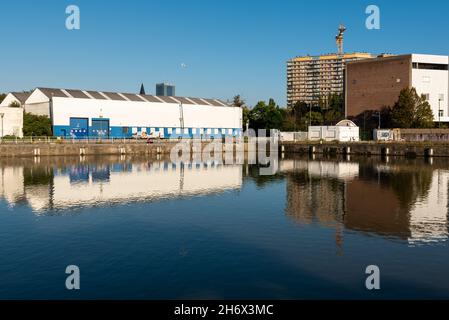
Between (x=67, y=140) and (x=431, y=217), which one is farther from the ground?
(x=67, y=140)

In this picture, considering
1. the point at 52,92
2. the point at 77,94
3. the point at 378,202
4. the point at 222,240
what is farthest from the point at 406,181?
the point at 52,92

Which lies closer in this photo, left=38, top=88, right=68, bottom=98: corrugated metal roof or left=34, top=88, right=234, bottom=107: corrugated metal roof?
left=38, top=88, right=68, bottom=98: corrugated metal roof

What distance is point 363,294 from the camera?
1583 cm

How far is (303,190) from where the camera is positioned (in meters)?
43.2

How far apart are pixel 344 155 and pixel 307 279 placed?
274ft

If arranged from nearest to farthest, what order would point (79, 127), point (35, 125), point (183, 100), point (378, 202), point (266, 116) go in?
1. point (378, 202)
2. point (35, 125)
3. point (79, 127)
4. point (183, 100)
5. point (266, 116)

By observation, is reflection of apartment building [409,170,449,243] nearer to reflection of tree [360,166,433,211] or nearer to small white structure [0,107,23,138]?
reflection of tree [360,166,433,211]

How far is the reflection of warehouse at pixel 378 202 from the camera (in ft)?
86.0

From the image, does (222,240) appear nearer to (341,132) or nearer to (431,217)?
(431,217)

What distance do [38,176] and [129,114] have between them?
50953 mm

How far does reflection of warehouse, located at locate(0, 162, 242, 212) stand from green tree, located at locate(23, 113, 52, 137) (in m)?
28.6

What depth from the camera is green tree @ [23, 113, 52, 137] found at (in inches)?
3521

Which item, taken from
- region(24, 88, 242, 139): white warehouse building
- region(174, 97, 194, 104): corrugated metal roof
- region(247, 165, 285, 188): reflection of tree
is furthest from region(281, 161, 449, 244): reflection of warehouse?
region(174, 97, 194, 104): corrugated metal roof
